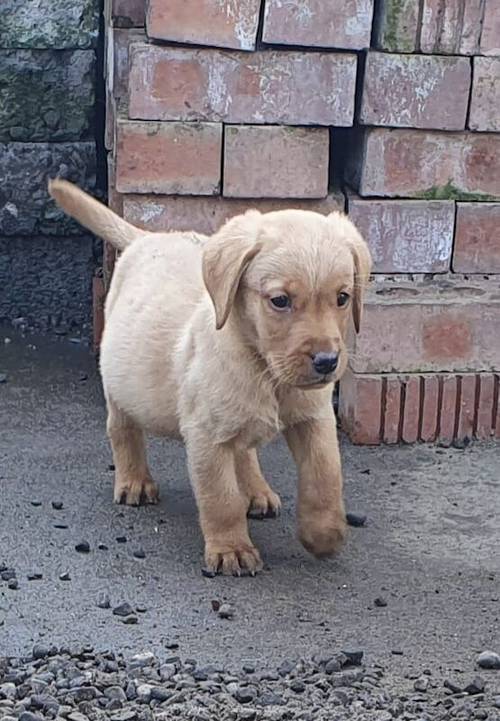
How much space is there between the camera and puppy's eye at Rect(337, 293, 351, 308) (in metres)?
4.04

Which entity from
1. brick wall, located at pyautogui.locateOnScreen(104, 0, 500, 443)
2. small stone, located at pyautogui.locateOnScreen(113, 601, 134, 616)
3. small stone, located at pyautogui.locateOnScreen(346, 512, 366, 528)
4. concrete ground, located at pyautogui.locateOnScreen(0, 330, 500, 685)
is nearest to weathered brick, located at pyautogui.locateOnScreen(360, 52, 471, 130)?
brick wall, located at pyautogui.locateOnScreen(104, 0, 500, 443)

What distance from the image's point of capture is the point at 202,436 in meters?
4.34

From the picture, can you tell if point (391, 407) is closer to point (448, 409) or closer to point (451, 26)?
point (448, 409)

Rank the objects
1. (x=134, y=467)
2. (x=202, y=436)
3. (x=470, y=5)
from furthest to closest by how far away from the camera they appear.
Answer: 1. (x=470, y=5)
2. (x=134, y=467)
3. (x=202, y=436)

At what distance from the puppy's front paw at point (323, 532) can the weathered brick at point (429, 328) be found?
1266 mm

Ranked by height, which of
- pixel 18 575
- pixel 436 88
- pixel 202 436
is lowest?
pixel 18 575

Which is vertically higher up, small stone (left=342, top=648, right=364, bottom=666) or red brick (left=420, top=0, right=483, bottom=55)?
red brick (left=420, top=0, right=483, bottom=55)

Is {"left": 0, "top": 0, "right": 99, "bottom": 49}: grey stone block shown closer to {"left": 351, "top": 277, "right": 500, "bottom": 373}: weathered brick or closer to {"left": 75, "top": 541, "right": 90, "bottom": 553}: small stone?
{"left": 351, "top": 277, "right": 500, "bottom": 373}: weathered brick

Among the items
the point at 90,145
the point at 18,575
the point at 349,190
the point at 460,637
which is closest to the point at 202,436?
the point at 18,575

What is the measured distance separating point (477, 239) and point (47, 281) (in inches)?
99.1

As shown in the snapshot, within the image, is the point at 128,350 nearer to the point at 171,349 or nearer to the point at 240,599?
the point at 171,349

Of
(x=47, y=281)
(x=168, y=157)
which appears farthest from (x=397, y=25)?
(x=47, y=281)

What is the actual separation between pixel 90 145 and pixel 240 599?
3458 mm

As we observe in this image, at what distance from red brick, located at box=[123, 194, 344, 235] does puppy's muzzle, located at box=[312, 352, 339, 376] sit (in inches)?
66.9
